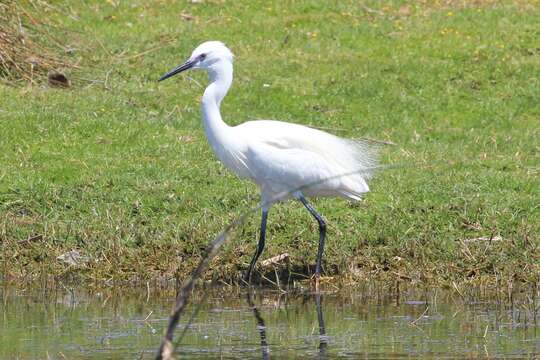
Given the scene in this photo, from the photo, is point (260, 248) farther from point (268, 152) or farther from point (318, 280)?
point (268, 152)

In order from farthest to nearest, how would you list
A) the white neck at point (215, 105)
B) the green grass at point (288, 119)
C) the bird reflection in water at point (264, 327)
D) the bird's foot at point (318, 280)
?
the green grass at point (288, 119)
the bird's foot at point (318, 280)
the white neck at point (215, 105)
the bird reflection in water at point (264, 327)

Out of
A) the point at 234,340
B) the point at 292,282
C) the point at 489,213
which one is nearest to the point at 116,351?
the point at 234,340

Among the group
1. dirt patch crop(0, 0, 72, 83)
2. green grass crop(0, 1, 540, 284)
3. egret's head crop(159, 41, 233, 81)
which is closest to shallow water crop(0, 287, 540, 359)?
green grass crop(0, 1, 540, 284)

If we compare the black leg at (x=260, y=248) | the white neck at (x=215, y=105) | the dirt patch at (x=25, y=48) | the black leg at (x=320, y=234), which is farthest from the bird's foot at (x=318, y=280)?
the dirt patch at (x=25, y=48)

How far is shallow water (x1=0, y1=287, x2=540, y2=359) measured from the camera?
630 centimetres

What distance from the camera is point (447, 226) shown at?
28.9 ft

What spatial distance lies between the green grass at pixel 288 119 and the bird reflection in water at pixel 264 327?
46 centimetres

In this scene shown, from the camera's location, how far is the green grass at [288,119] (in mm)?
8570

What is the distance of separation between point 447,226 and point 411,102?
377 cm

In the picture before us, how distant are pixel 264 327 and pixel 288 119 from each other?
5.30m

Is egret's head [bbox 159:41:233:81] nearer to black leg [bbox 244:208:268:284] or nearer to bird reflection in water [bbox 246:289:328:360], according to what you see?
black leg [bbox 244:208:268:284]

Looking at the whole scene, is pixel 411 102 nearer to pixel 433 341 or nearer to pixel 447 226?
pixel 447 226

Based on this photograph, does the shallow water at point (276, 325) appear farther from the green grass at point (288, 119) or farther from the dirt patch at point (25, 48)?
the dirt patch at point (25, 48)

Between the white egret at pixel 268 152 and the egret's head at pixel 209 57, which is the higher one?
the egret's head at pixel 209 57
